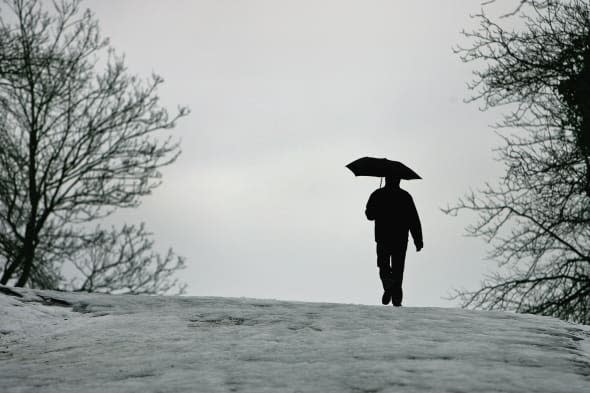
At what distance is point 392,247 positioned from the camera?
8.60m

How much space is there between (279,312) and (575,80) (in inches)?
310

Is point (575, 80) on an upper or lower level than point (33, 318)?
upper

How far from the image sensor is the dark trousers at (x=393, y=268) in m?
8.56

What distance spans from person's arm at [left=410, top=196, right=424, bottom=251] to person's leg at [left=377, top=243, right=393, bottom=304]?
49 centimetres

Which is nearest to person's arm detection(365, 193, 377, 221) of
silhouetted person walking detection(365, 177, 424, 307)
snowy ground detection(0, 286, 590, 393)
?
silhouetted person walking detection(365, 177, 424, 307)

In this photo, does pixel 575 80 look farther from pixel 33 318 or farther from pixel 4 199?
pixel 4 199

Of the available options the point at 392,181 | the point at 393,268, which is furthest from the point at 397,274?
the point at 392,181

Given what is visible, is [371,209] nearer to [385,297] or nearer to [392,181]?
[392,181]

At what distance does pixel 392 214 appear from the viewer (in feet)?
28.1

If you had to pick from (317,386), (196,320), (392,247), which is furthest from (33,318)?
(392,247)

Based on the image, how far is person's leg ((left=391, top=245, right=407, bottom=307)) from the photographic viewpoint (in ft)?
28.1

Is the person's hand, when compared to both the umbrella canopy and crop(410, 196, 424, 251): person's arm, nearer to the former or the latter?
crop(410, 196, 424, 251): person's arm

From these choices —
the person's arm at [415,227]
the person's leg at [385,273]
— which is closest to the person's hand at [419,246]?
the person's arm at [415,227]

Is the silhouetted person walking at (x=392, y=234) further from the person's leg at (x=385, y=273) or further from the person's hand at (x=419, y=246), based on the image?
the person's hand at (x=419, y=246)
